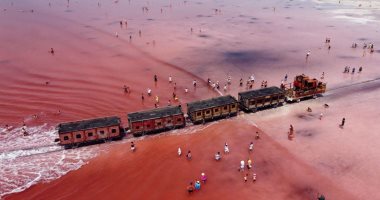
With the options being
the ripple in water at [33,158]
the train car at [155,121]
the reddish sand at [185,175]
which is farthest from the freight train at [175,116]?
the reddish sand at [185,175]

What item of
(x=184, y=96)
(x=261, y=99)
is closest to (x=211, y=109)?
(x=261, y=99)

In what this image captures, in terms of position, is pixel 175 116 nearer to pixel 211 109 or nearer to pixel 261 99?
pixel 211 109

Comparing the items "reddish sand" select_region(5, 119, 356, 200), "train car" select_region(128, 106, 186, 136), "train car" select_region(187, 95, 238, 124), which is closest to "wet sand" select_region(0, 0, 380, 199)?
"reddish sand" select_region(5, 119, 356, 200)

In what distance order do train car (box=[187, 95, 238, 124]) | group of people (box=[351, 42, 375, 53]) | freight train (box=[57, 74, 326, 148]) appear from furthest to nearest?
group of people (box=[351, 42, 375, 53])
train car (box=[187, 95, 238, 124])
freight train (box=[57, 74, 326, 148])

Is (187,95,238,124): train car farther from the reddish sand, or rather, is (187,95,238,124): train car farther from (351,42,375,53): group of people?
(351,42,375,53): group of people

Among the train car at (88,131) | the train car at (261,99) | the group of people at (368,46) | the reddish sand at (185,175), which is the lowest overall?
the reddish sand at (185,175)

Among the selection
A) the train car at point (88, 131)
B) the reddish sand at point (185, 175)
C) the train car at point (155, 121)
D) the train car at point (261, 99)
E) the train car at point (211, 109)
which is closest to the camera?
the reddish sand at point (185, 175)

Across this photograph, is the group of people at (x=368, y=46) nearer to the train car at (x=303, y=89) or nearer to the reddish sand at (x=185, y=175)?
the train car at (x=303, y=89)
